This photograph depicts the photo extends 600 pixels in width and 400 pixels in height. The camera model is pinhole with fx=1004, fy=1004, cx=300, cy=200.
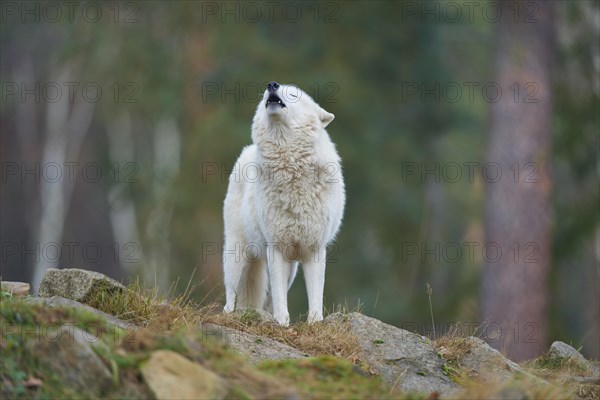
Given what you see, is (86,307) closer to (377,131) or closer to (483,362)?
(483,362)

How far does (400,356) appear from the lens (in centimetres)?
708

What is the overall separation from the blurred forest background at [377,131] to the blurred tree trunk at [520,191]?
0.08ft

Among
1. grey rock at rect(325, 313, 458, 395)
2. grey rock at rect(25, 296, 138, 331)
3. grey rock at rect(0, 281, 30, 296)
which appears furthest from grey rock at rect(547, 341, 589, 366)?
grey rock at rect(0, 281, 30, 296)

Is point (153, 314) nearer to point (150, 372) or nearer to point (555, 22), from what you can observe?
point (150, 372)

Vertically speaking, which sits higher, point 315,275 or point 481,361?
point 315,275

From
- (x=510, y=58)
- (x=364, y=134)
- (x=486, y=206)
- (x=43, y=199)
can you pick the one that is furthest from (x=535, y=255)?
(x=43, y=199)

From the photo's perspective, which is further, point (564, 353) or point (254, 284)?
point (254, 284)

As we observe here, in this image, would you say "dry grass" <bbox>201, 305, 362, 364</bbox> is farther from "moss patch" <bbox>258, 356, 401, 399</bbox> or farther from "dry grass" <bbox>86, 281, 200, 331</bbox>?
"moss patch" <bbox>258, 356, 401, 399</bbox>

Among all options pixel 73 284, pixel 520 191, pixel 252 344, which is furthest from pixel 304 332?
pixel 520 191

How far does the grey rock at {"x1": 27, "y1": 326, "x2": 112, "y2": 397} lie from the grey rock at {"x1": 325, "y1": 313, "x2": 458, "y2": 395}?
2177 millimetres

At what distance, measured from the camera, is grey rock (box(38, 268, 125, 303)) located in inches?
276

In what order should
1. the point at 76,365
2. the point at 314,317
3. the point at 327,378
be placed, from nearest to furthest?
the point at 76,365, the point at 327,378, the point at 314,317

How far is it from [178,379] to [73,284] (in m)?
2.19

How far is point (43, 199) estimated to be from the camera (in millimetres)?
30500
